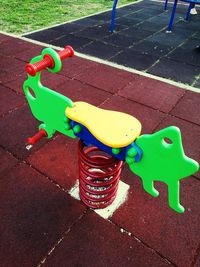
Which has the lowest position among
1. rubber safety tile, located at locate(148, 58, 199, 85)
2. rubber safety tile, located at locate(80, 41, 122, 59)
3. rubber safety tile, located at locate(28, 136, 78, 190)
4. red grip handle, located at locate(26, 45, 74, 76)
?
rubber safety tile, located at locate(28, 136, 78, 190)

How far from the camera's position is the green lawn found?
7.27m

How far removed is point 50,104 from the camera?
206 centimetres

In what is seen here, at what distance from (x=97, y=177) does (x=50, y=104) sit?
0.73 meters

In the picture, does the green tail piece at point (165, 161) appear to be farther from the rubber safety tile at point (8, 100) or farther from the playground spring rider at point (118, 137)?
the rubber safety tile at point (8, 100)

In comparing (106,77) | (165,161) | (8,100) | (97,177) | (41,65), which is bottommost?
(8,100)

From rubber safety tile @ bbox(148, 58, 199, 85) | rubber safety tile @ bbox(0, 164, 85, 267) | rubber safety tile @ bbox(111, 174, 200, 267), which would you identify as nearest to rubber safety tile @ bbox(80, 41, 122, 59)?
rubber safety tile @ bbox(148, 58, 199, 85)

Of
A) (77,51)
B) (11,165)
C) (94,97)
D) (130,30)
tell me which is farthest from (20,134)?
(130,30)

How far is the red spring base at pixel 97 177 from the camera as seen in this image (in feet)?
7.04

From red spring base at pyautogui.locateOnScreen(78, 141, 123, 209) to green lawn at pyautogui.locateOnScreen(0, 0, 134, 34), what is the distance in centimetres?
569

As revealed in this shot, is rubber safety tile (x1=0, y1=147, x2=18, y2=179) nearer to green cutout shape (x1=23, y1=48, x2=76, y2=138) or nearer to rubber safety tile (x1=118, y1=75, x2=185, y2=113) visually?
green cutout shape (x1=23, y1=48, x2=76, y2=138)

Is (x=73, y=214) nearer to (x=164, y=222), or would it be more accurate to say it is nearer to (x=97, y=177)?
(x=97, y=177)

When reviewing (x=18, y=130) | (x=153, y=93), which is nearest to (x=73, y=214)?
(x=18, y=130)

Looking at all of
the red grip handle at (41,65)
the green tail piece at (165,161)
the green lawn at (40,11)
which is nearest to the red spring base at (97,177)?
the green tail piece at (165,161)

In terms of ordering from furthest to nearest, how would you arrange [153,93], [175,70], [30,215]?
[175,70] < [153,93] < [30,215]
